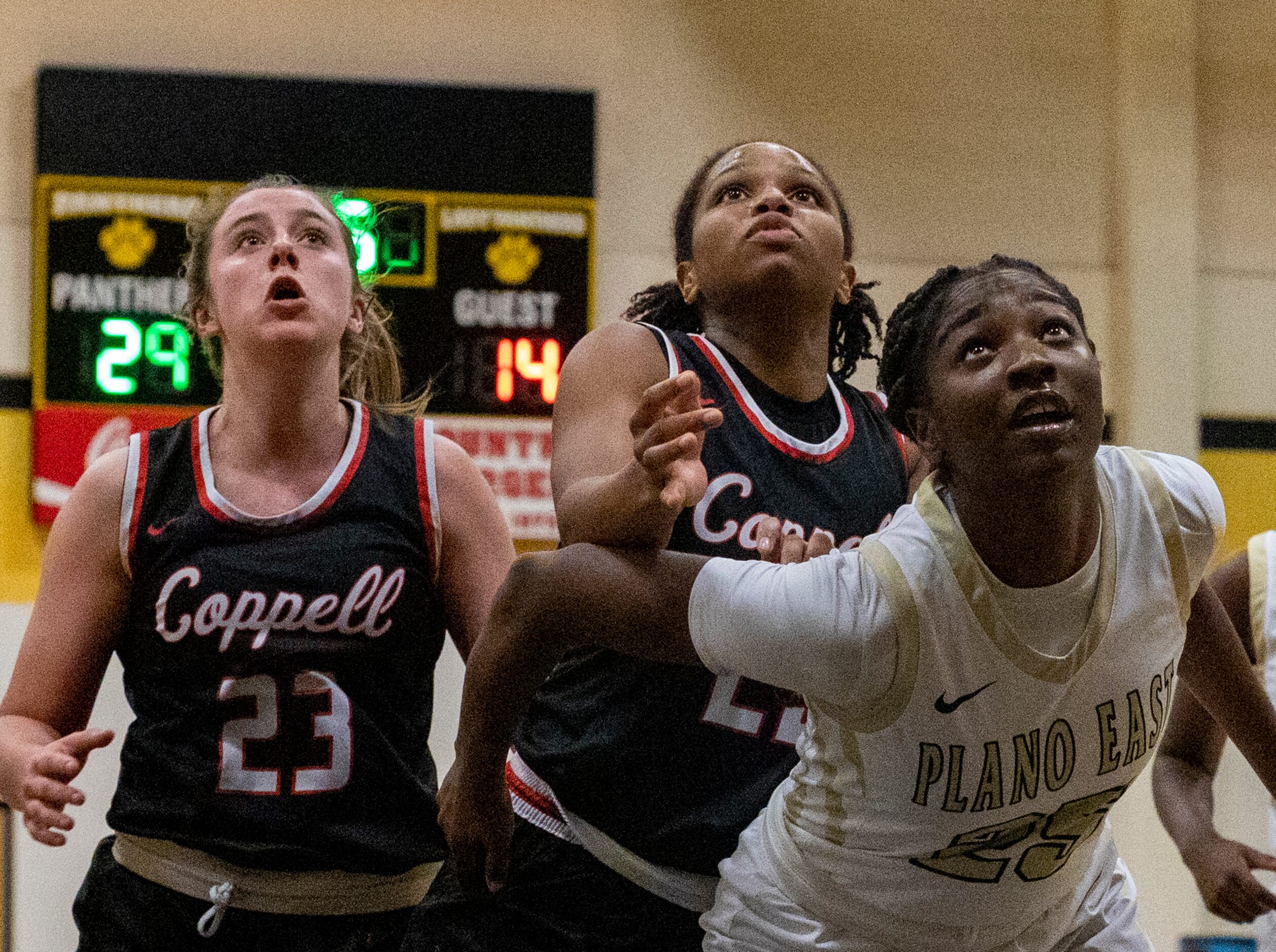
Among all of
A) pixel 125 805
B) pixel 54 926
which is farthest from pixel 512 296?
pixel 125 805

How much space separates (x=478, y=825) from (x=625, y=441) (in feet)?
1.54

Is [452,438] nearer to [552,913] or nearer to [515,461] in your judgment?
[515,461]

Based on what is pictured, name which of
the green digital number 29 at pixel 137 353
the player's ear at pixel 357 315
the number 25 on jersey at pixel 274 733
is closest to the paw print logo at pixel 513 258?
the green digital number 29 at pixel 137 353

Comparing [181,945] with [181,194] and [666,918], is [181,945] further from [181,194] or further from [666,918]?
[181,194]

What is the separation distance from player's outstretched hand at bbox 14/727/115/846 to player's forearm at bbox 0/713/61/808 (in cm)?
4

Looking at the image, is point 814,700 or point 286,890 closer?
point 814,700

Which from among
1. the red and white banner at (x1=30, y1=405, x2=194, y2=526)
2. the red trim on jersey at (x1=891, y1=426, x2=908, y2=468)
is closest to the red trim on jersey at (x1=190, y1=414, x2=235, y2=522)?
the red trim on jersey at (x1=891, y1=426, x2=908, y2=468)

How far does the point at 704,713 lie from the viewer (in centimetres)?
178

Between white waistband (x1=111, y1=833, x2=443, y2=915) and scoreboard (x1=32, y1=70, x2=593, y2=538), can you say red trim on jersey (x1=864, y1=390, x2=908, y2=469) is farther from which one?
scoreboard (x1=32, y1=70, x2=593, y2=538)

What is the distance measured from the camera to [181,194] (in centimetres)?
405

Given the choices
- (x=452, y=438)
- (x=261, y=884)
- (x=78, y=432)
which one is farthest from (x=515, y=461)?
(x=261, y=884)

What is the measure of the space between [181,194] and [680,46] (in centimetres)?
154

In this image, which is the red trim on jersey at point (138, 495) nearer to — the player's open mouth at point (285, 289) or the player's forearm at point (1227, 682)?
the player's open mouth at point (285, 289)

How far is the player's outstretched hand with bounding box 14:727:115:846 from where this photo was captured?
1747 mm
